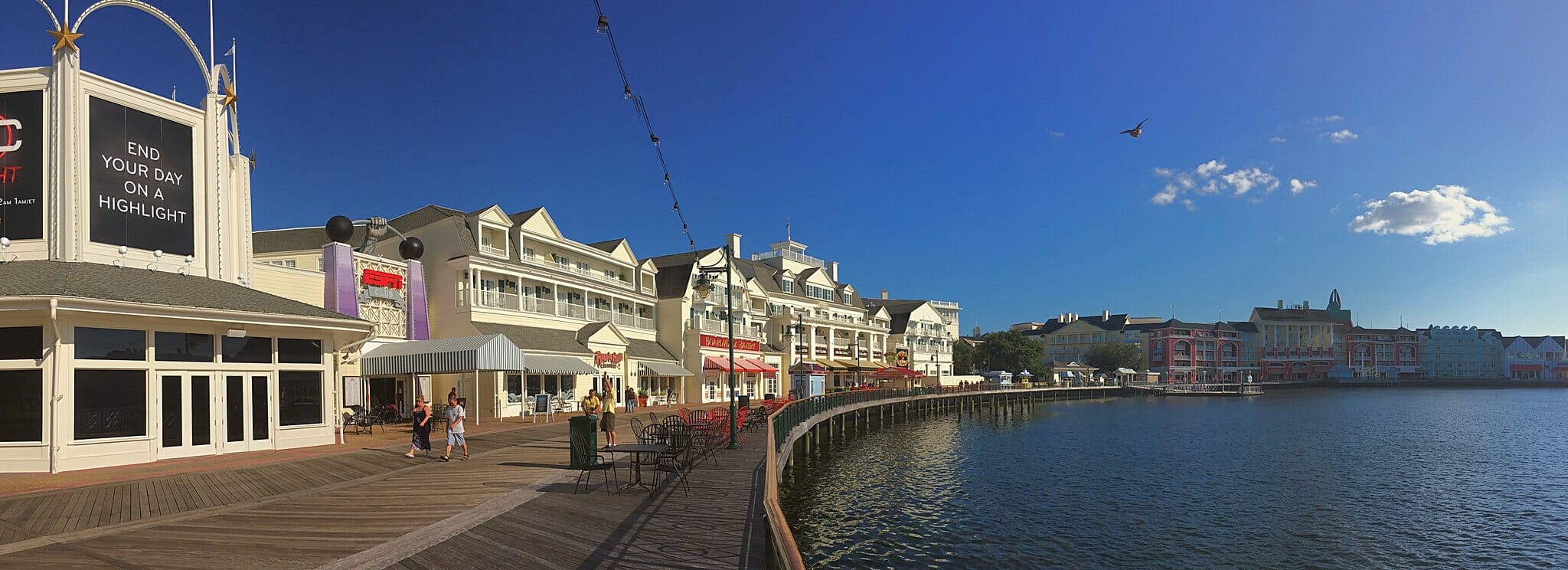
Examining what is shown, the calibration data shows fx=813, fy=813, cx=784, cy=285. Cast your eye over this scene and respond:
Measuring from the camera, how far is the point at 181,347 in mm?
16266

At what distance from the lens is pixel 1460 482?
26109mm

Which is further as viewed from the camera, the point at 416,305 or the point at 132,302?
the point at 416,305

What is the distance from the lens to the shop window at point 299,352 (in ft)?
59.9

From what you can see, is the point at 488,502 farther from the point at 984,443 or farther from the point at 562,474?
the point at 984,443

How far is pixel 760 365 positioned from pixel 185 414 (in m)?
→ 36.8

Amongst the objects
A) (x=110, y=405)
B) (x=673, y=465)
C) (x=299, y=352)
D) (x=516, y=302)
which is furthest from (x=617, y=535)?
(x=516, y=302)

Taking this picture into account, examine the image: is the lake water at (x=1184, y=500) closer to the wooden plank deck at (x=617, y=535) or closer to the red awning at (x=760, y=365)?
the wooden plank deck at (x=617, y=535)

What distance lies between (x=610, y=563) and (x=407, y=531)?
9.22 ft

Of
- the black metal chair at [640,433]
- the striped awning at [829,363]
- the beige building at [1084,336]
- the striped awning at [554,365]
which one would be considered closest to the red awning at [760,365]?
the striped awning at [829,363]

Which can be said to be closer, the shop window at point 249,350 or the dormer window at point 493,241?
the shop window at point 249,350

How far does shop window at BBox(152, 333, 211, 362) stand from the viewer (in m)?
15.9

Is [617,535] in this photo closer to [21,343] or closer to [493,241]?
[21,343]

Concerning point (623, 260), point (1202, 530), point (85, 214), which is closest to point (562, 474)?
point (85, 214)

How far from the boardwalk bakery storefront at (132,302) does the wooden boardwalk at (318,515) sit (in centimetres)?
279
